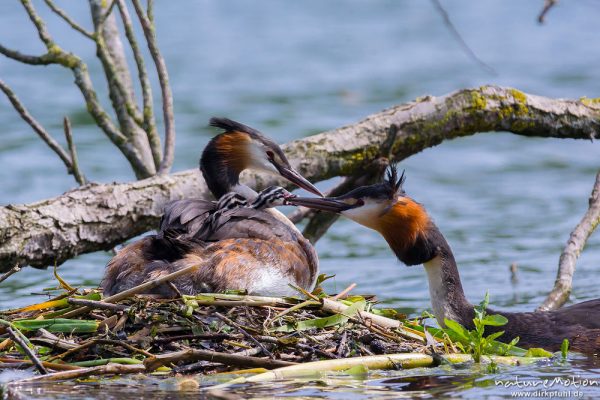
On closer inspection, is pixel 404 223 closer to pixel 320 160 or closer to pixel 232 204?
pixel 232 204

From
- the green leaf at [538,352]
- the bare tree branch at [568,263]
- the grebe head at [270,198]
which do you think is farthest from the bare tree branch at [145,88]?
the green leaf at [538,352]

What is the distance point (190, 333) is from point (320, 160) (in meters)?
2.58

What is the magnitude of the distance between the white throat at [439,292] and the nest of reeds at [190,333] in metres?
0.53

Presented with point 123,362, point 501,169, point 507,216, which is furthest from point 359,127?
point 501,169

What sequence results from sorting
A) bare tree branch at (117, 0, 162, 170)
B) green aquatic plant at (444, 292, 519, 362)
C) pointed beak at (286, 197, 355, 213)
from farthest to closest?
bare tree branch at (117, 0, 162, 170)
pointed beak at (286, 197, 355, 213)
green aquatic plant at (444, 292, 519, 362)

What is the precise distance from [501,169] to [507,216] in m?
2.30

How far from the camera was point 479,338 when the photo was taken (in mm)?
5949

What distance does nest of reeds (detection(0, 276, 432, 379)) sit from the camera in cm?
554

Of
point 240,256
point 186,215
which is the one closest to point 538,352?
point 240,256

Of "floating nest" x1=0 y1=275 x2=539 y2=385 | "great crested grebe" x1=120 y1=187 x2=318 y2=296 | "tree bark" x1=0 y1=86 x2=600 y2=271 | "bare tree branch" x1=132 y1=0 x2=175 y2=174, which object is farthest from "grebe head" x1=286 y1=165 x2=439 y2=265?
"bare tree branch" x1=132 y1=0 x2=175 y2=174

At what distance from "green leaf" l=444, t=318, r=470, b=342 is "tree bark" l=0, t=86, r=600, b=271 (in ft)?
7.31

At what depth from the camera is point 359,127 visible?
8.34m

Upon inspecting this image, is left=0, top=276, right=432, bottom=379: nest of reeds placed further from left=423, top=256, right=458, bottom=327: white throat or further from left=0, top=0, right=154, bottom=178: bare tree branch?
left=0, top=0, right=154, bottom=178: bare tree branch

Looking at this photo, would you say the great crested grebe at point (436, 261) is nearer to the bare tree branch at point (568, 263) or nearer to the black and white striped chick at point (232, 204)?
the black and white striped chick at point (232, 204)
